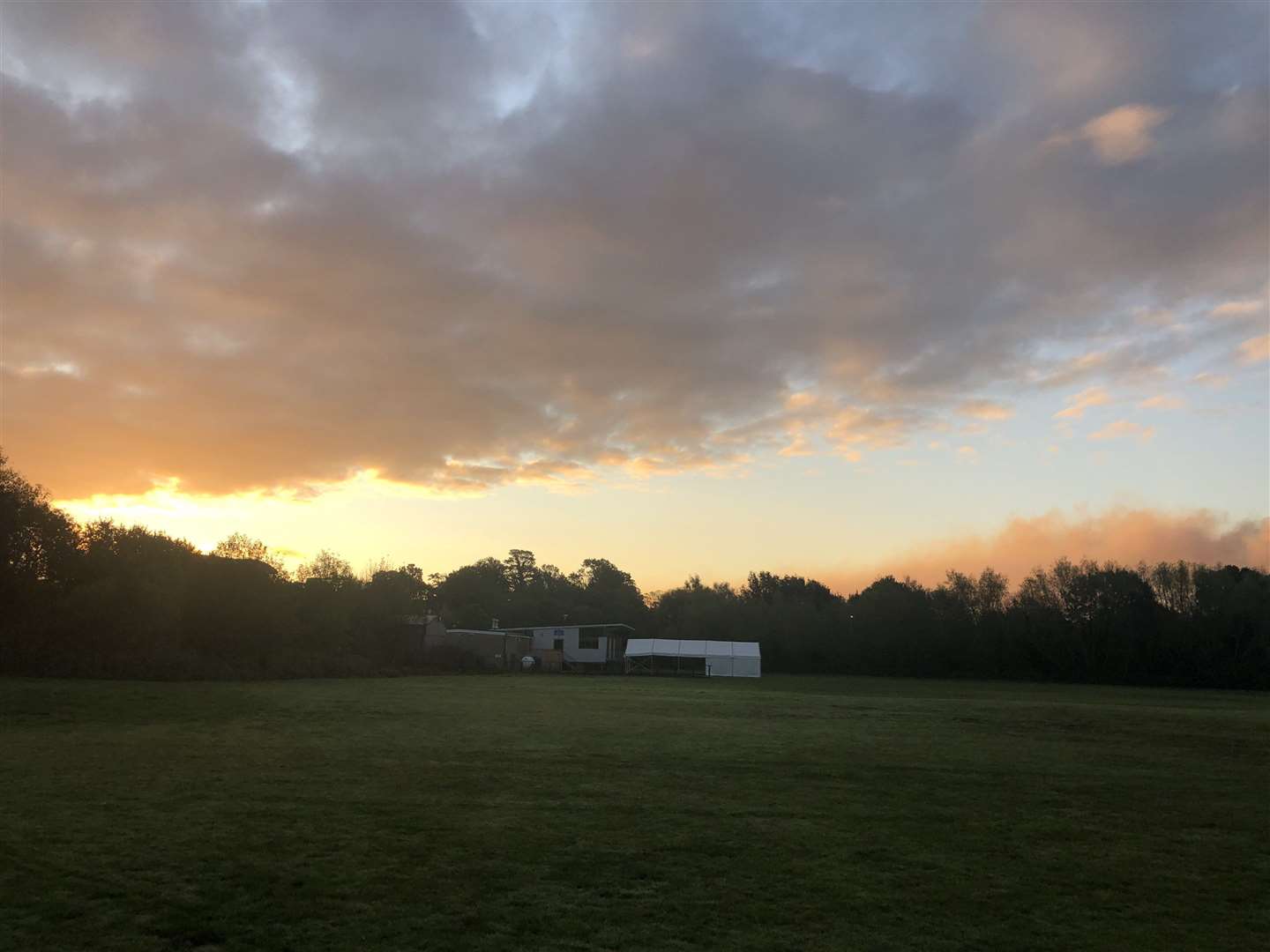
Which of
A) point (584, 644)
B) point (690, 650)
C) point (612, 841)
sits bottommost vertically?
point (612, 841)

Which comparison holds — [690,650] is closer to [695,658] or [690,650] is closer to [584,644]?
[695,658]

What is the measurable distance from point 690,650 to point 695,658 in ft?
2.58

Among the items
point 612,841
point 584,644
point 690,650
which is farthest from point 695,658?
→ point 612,841

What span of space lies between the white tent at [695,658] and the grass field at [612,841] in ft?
166

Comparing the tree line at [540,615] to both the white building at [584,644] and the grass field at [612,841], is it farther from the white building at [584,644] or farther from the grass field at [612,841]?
the grass field at [612,841]

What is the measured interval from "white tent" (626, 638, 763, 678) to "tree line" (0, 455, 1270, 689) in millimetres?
15225

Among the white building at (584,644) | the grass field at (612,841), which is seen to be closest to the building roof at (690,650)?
the white building at (584,644)

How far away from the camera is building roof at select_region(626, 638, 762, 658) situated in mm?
70562

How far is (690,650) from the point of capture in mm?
71375

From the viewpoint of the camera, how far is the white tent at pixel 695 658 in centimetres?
6975

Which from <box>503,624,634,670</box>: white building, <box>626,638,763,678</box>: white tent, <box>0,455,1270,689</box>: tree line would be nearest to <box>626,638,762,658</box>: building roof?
<box>626,638,763,678</box>: white tent

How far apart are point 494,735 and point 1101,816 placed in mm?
11812

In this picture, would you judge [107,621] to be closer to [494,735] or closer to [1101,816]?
[494,735]

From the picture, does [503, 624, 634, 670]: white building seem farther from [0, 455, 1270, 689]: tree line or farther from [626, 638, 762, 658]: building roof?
[0, 455, 1270, 689]: tree line
